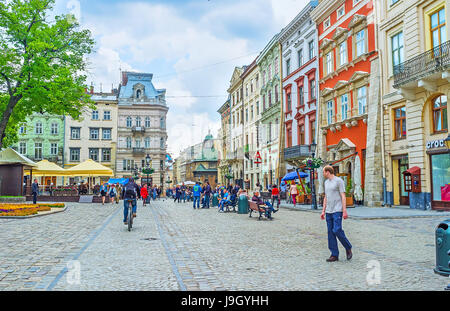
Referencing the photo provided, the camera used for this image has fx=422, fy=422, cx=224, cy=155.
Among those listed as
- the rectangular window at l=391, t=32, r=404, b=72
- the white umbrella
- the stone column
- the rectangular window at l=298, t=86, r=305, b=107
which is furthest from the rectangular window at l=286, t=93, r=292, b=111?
the rectangular window at l=391, t=32, r=404, b=72

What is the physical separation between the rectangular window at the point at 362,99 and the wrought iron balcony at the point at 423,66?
12.9ft

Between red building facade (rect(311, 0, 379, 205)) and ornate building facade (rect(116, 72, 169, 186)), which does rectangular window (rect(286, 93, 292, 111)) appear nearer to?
red building facade (rect(311, 0, 379, 205))

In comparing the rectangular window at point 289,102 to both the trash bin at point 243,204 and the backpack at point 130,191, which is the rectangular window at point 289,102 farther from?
the backpack at point 130,191

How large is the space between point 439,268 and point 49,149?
65098 mm

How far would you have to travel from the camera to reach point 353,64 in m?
27.3

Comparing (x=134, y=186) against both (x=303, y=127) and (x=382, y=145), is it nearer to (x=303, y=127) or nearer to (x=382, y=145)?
(x=382, y=145)

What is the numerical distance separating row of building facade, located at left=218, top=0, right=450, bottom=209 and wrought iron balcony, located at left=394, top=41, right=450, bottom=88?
5cm

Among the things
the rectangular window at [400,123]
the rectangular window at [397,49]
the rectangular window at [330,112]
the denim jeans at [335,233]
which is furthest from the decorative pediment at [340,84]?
the denim jeans at [335,233]

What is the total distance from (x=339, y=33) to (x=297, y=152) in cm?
1018

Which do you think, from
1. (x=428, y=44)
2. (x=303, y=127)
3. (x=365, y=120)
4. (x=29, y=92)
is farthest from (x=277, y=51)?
(x=29, y=92)

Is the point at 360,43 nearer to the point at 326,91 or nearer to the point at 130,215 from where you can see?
the point at 326,91

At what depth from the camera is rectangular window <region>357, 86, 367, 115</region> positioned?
2609 centimetres

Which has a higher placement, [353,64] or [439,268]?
[353,64]
